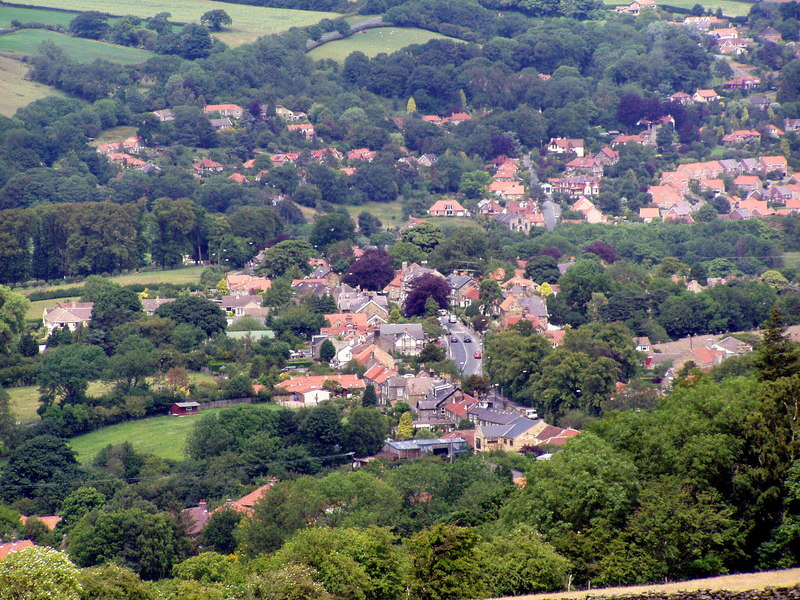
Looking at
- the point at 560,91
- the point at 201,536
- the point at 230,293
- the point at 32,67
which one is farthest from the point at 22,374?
the point at 560,91

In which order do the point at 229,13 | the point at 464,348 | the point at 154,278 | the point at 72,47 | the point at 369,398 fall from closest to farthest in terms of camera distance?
the point at 369,398
the point at 464,348
the point at 154,278
the point at 72,47
the point at 229,13

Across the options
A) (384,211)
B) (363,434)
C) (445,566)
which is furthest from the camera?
(384,211)

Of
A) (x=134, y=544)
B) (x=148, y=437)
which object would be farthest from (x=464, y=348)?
(x=134, y=544)

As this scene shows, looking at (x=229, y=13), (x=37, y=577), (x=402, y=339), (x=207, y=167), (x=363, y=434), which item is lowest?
(x=207, y=167)

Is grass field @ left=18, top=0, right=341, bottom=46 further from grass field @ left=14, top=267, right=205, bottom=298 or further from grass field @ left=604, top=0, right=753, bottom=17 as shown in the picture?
grass field @ left=14, top=267, right=205, bottom=298

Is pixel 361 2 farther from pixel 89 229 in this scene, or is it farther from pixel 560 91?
pixel 89 229

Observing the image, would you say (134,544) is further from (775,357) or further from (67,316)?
(67,316)
